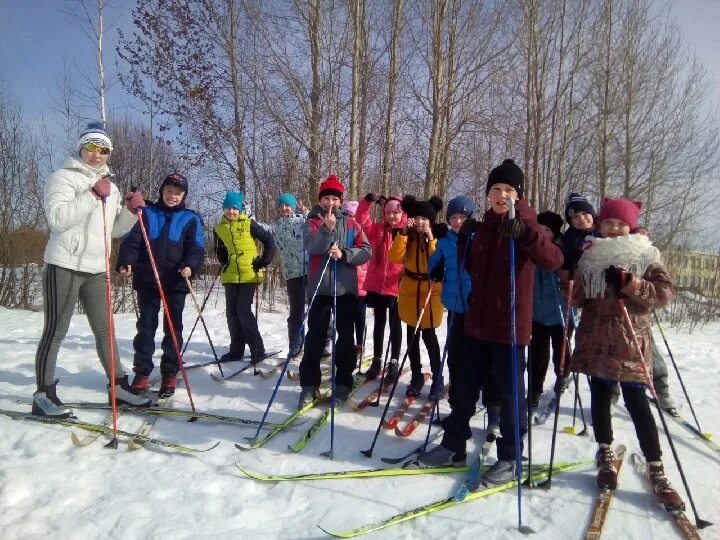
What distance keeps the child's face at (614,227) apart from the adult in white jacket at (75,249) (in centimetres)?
330

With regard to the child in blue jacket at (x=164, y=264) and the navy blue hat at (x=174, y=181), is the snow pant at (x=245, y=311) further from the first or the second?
the navy blue hat at (x=174, y=181)

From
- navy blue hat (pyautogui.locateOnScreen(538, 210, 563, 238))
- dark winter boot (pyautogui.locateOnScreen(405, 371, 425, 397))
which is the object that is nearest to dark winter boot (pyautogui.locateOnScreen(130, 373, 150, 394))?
dark winter boot (pyautogui.locateOnScreen(405, 371, 425, 397))

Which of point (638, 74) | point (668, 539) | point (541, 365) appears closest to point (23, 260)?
point (541, 365)

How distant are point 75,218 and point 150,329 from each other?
1159mm

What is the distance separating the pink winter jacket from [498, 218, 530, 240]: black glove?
6.68ft

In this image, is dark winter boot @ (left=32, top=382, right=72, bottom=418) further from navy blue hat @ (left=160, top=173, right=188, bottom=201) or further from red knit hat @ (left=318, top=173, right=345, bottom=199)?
red knit hat @ (left=318, top=173, right=345, bottom=199)

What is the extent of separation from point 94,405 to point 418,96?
9649 mm

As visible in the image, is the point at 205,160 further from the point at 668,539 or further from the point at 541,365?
the point at 668,539

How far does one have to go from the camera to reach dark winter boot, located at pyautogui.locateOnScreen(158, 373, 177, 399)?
4.07 m

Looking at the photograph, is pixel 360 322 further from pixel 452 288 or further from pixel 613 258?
pixel 613 258

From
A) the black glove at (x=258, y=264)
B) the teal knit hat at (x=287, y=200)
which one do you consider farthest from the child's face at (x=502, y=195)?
the teal knit hat at (x=287, y=200)

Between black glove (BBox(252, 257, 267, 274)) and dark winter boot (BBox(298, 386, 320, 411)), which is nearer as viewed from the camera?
dark winter boot (BBox(298, 386, 320, 411))

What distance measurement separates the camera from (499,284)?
2781mm

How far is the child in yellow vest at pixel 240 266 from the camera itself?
5.15 m
